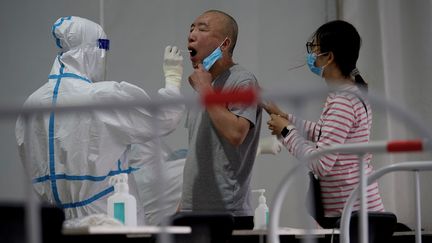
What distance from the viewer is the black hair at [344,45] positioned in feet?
10.8

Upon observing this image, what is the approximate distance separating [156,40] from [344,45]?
181 cm

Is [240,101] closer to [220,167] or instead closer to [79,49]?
[220,167]

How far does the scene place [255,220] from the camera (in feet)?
10.7

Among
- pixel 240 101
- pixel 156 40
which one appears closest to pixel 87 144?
pixel 156 40

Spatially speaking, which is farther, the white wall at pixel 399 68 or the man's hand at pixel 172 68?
the white wall at pixel 399 68

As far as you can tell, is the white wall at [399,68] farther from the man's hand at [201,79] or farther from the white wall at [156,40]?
the man's hand at [201,79]

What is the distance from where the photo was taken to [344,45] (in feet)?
10.8

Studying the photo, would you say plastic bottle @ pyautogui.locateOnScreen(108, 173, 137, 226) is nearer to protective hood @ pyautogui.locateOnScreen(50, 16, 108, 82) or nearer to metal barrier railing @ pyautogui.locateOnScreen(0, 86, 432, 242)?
protective hood @ pyautogui.locateOnScreen(50, 16, 108, 82)

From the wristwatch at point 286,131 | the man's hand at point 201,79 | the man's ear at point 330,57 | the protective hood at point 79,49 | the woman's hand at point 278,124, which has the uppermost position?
the protective hood at point 79,49

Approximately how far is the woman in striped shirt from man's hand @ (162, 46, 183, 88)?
47 cm

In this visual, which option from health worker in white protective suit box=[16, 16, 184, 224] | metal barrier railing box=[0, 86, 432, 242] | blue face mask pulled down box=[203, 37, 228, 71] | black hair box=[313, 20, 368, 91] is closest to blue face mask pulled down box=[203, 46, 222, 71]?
blue face mask pulled down box=[203, 37, 228, 71]

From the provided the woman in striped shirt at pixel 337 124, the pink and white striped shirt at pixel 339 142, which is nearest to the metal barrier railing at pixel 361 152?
the woman in striped shirt at pixel 337 124

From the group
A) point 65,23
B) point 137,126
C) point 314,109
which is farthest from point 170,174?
point 314,109

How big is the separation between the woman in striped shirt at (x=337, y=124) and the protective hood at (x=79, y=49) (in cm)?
92
